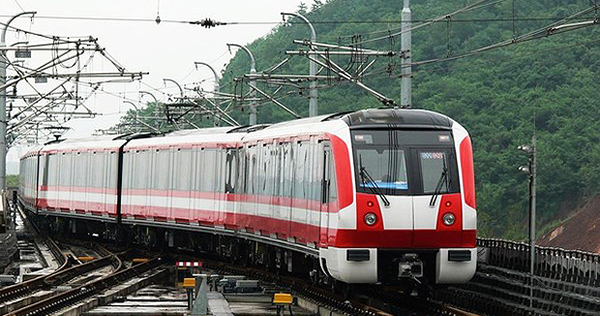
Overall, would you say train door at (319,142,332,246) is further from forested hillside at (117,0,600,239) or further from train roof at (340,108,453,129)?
forested hillside at (117,0,600,239)

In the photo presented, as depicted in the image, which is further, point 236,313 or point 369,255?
point 236,313

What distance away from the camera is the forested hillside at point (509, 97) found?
70562 mm

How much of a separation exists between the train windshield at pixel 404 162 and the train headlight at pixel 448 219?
34 cm

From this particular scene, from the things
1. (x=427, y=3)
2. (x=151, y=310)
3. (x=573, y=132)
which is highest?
(x=427, y=3)

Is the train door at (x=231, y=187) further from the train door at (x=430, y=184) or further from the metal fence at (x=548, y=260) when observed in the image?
the train door at (x=430, y=184)

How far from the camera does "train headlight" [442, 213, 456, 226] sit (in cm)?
1925

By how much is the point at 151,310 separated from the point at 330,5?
303 ft

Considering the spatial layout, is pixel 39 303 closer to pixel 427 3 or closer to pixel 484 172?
pixel 484 172

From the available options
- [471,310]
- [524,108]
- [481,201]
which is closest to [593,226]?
[481,201]

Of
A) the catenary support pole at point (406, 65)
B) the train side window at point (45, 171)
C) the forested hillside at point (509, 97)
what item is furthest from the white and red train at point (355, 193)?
the forested hillside at point (509, 97)

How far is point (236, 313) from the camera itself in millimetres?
20453

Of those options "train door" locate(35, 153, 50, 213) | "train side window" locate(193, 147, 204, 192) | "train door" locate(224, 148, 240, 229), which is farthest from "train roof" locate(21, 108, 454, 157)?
"train door" locate(35, 153, 50, 213)

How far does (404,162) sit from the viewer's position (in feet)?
63.9

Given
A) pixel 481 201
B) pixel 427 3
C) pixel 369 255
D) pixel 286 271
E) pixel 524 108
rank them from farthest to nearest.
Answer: pixel 427 3 → pixel 524 108 → pixel 481 201 → pixel 286 271 → pixel 369 255
